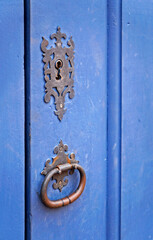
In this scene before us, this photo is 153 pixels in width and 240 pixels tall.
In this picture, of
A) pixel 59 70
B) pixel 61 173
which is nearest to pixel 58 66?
pixel 59 70

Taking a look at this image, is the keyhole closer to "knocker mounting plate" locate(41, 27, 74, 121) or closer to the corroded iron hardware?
"knocker mounting plate" locate(41, 27, 74, 121)

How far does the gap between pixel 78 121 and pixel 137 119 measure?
0.23 meters

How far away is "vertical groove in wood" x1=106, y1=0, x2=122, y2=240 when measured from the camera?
774mm

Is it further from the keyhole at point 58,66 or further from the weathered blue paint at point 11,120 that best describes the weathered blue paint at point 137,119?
the weathered blue paint at point 11,120

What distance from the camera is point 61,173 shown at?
66 cm

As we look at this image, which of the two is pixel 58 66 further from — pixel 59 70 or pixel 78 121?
pixel 78 121

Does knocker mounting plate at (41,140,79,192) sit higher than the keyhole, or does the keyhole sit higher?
the keyhole

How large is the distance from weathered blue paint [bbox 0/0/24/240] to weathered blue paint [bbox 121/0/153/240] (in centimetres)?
33

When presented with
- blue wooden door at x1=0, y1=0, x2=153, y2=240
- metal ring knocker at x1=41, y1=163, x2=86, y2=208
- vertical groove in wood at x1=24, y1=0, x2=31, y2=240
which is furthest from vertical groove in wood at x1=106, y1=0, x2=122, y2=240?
vertical groove in wood at x1=24, y1=0, x2=31, y2=240

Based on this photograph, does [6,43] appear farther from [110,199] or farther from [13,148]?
[110,199]

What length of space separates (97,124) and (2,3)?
0.36 m

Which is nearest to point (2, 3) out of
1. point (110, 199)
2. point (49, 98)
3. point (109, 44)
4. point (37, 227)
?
point (49, 98)


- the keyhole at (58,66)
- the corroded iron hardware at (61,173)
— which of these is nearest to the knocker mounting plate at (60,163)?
the corroded iron hardware at (61,173)

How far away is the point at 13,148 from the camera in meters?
0.56
